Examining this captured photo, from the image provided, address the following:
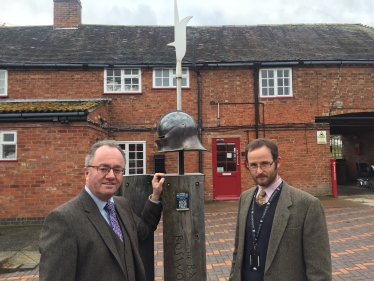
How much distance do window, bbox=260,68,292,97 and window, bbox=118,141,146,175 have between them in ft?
17.0

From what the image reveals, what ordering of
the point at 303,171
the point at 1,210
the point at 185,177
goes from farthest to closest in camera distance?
the point at 303,171
the point at 1,210
the point at 185,177

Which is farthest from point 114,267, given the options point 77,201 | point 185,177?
point 185,177

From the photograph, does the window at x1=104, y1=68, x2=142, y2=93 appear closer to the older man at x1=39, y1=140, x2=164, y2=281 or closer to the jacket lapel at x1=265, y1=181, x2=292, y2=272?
the older man at x1=39, y1=140, x2=164, y2=281

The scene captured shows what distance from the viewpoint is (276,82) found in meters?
11.8

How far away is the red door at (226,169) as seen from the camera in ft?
37.7

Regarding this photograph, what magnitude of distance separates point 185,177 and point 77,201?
3.56 ft

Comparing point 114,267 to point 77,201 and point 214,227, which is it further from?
point 214,227

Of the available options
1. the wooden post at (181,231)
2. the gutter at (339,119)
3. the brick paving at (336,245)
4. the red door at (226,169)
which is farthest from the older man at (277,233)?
the gutter at (339,119)

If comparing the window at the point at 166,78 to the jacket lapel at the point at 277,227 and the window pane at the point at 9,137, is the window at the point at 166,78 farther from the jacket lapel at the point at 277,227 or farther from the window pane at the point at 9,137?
the jacket lapel at the point at 277,227

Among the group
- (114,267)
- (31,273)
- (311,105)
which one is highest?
(311,105)

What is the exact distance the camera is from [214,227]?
7555mm

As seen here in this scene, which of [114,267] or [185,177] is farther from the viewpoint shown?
[185,177]

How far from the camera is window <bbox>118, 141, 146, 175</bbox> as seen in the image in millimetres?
11469

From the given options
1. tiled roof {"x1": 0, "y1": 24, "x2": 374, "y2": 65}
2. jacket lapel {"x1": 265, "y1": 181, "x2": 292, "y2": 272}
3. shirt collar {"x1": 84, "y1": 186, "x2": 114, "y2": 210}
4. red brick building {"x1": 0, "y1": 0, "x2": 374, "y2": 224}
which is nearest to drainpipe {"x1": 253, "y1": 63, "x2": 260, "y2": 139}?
red brick building {"x1": 0, "y1": 0, "x2": 374, "y2": 224}
